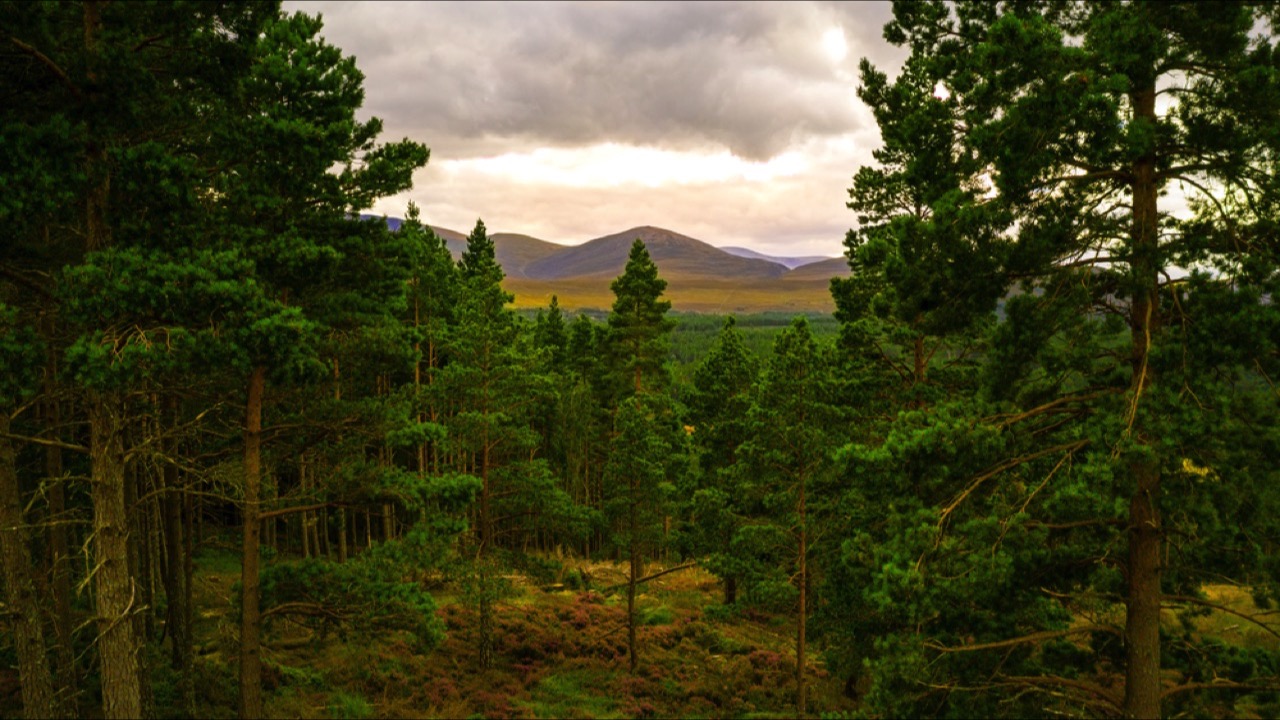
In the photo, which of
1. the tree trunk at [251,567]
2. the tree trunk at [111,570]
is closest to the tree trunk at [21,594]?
the tree trunk at [111,570]

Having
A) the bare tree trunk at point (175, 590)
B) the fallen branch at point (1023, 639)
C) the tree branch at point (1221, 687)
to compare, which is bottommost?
the bare tree trunk at point (175, 590)

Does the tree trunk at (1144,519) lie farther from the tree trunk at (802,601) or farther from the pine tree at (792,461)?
the tree trunk at (802,601)

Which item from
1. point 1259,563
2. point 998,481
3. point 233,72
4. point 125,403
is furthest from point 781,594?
point 233,72

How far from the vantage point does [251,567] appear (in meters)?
10.2

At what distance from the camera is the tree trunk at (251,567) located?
9.98 m

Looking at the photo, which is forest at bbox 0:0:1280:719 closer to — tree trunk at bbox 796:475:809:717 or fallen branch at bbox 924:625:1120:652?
fallen branch at bbox 924:625:1120:652

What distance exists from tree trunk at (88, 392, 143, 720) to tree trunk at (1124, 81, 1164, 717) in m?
11.7

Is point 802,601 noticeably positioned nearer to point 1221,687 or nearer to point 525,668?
point 525,668

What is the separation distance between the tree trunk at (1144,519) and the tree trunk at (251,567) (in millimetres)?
11349

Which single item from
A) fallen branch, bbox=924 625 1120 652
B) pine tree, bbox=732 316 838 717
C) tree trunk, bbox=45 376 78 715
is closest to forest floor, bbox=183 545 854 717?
tree trunk, bbox=45 376 78 715

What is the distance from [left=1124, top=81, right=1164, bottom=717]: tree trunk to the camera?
712cm

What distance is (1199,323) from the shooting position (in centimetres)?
666

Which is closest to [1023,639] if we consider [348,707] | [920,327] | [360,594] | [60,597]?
[920,327]

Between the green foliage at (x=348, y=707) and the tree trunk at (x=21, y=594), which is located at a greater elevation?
the tree trunk at (x=21, y=594)
